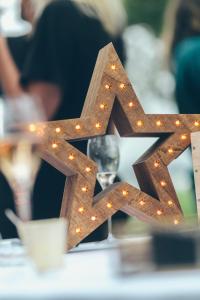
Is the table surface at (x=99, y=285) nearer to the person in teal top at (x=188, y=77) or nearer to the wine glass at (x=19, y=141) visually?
the wine glass at (x=19, y=141)

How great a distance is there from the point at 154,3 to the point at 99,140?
26.9 feet

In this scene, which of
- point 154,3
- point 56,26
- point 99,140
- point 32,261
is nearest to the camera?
point 32,261

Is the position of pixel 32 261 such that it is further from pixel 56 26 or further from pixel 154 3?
pixel 154 3

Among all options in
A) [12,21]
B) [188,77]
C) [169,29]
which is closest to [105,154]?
[188,77]

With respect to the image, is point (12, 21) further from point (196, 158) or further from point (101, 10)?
point (196, 158)

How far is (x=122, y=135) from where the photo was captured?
1518 millimetres

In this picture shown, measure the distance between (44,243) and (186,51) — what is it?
1028mm

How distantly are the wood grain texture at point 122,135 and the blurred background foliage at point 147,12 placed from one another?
Answer: 795 centimetres

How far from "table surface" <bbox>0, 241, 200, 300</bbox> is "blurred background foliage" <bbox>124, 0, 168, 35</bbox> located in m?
8.53

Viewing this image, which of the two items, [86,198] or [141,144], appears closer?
[86,198]

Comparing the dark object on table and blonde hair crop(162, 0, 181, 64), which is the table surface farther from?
blonde hair crop(162, 0, 181, 64)

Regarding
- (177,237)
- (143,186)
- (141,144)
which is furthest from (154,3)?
(177,237)

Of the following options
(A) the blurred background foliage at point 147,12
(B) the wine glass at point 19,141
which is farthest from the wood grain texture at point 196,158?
(A) the blurred background foliage at point 147,12

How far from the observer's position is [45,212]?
1812mm
